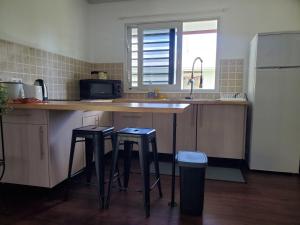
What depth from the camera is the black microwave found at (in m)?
3.29

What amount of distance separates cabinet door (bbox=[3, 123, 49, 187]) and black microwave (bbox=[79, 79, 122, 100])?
1388 mm

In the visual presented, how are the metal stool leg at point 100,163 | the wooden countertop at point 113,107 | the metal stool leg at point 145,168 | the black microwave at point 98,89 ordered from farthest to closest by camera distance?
the black microwave at point 98,89
the metal stool leg at point 100,163
the metal stool leg at point 145,168
the wooden countertop at point 113,107

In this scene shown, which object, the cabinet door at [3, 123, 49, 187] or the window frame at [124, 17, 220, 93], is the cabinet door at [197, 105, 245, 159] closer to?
the window frame at [124, 17, 220, 93]

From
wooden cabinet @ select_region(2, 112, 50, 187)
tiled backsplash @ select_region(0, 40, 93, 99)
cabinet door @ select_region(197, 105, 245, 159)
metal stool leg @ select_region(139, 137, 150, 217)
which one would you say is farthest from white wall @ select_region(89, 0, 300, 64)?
metal stool leg @ select_region(139, 137, 150, 217)

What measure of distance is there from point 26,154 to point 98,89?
5.17 ft

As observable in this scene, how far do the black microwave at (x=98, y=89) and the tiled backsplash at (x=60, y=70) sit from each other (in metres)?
0.24

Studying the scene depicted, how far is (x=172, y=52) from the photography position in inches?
140

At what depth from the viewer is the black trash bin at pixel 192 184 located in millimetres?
1759

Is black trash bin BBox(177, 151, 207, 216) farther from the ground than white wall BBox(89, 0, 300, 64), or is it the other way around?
white wall BBox(89, 0, 300, 64)

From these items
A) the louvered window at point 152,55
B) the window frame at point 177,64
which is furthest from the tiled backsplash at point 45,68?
the louvered window at point 152,55

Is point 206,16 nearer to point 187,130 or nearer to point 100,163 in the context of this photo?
point 187,130

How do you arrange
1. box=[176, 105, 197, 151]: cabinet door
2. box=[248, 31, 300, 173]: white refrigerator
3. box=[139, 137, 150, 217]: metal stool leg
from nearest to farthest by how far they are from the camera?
box=[139, 137, 150, 217]: metal stool leg, box=[248, 31, 300, 173]: white refrigerator, box=[176, 105, 197, 151]: cabinet door

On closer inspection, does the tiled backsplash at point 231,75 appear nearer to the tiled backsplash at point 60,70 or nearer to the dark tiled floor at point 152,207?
the tiled backsplash at point 60,70

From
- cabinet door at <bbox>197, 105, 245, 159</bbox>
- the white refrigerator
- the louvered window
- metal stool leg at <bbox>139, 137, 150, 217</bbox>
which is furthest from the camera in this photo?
the louvered window
